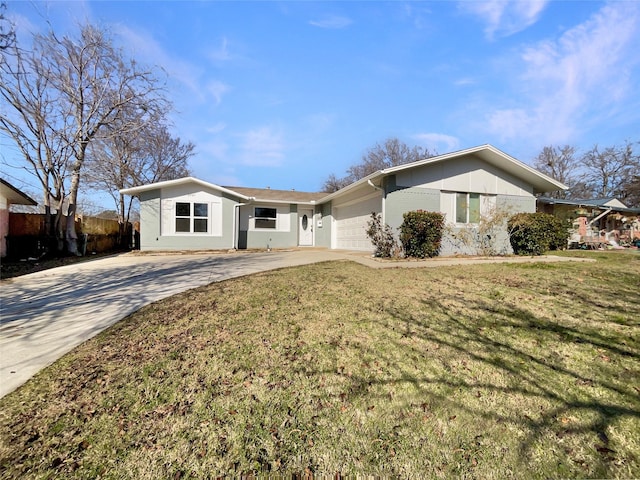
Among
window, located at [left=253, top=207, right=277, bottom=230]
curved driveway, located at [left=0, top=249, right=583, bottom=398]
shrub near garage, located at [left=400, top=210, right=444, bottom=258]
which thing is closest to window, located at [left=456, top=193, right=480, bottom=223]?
shrub near garage, located at [left=400, top=210, right=444, bottom=258]

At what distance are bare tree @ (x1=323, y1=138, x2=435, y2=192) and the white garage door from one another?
19.8 meters

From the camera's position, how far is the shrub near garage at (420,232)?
9852mm

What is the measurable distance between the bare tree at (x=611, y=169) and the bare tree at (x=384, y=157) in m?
18.5

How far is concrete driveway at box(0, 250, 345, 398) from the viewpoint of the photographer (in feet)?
9.79

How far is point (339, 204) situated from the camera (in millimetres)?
15523

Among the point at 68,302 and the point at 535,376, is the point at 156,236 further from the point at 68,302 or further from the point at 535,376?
the point at 535,376

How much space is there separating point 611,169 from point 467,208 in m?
34.3

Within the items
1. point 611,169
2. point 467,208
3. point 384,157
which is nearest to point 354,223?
point 467,208

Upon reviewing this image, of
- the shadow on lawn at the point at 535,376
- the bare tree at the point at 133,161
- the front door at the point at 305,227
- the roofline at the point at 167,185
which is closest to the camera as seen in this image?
the shadow on lawn at the point at 535,376

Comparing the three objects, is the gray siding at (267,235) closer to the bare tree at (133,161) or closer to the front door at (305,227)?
the front door at (305,227)

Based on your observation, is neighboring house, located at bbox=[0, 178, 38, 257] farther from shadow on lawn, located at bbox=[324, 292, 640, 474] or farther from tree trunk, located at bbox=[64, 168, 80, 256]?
shadow on lawn, located at bbox=[324, 292, 640, 474]

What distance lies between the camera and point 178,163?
25.3 meters

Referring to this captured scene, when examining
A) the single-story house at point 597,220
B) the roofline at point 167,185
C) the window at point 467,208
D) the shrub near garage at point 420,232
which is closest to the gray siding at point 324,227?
the roofline at point 167,185

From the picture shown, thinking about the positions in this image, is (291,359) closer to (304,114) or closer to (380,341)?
(380,341)
